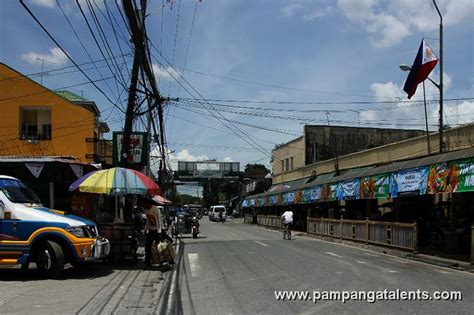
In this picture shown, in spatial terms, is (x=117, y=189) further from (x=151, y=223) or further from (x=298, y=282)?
(x=298, y=282)

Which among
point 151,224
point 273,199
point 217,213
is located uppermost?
point 273,199

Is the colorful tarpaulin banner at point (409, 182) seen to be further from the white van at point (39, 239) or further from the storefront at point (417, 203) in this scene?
the white van at point (39, 239)

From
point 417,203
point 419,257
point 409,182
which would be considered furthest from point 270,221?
point 419,257

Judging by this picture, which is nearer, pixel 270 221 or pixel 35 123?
pixel 35 123

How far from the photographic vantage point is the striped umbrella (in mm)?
14023

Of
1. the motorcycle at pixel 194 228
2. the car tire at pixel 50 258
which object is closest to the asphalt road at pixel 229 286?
the car tire at pixel 50 258

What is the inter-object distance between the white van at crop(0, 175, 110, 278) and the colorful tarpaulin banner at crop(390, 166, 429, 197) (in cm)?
1172

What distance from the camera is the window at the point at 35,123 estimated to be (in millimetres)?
33312

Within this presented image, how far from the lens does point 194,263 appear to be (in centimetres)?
1561

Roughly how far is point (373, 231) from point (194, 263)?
9.92 metres

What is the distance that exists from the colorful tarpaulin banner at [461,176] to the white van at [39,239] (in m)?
10.9

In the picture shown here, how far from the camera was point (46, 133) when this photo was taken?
33.5 m

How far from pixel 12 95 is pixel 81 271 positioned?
76.5 feet

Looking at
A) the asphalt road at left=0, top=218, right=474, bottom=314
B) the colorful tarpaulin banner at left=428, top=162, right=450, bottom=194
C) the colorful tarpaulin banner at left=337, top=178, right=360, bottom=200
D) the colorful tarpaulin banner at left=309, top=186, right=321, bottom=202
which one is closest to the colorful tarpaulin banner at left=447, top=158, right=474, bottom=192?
the colorful tarpaulin banner at left=428, top=162, right=450, bottom=194
